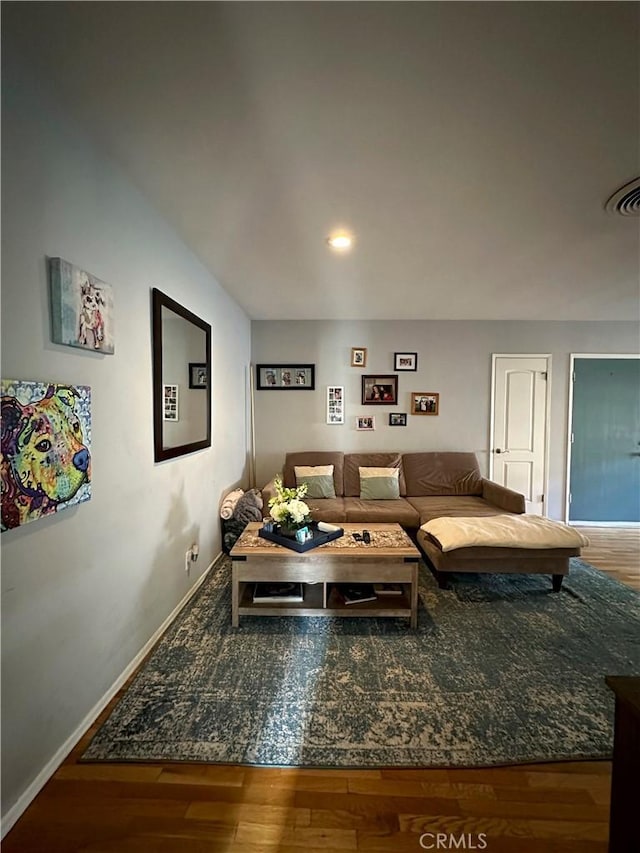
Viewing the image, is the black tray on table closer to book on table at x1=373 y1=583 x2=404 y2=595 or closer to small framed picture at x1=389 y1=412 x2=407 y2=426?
book on table at x1=373 y1=583 x2=404 y2=595

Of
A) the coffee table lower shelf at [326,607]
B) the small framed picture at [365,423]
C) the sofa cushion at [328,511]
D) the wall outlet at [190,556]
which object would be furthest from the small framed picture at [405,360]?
the wall outlet at [190,556]

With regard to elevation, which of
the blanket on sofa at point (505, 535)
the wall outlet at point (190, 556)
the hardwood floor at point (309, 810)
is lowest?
the hardwood floor at point (309, 810)

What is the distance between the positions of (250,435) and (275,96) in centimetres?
353

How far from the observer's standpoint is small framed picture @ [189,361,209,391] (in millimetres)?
2639

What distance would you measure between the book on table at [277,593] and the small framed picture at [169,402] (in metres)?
1.24

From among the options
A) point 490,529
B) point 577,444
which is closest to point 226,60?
point 490,529

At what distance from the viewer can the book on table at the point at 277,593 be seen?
7.40 feet

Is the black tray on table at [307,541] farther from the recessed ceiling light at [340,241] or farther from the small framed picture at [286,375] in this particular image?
the small framed picture at [286,375]

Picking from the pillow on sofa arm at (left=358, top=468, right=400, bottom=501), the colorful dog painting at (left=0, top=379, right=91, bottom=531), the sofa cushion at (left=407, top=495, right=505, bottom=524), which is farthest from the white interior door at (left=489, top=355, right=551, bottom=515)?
the colorful dog painting at (left=0, top=379, right=91, bottom=531)

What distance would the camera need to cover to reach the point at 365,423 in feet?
14.8

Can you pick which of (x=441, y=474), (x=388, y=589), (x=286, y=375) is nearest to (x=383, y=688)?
(x=388, y=589)

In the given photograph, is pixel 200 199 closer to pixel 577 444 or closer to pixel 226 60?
pixel 226 60

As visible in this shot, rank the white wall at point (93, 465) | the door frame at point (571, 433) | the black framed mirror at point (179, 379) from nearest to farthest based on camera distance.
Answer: the white wall at point (93, 465) < the black framed mirror at point (179, 379) < the door frame at point (571, 433)

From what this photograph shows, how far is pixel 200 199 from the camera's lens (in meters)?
1.94
